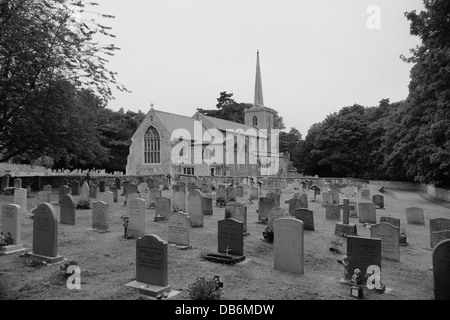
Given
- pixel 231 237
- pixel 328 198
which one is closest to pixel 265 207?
pixel 231 237

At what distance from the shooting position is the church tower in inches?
2388

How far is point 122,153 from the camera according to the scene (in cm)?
4762

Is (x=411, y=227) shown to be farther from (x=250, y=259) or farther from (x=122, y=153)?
(x=122, y=153)

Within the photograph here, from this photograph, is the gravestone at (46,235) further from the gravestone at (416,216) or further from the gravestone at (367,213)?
the gravestone at (416,216)

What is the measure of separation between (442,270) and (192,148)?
38479 mm

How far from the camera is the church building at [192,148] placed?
4059 centimetres

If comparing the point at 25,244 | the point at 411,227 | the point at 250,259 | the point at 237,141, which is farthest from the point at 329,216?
the point at 237,141

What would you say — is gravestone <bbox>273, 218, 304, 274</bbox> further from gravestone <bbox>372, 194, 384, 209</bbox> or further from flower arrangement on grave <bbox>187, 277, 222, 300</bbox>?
gravestone <bbox>372, 194, 384, 209</bbox>

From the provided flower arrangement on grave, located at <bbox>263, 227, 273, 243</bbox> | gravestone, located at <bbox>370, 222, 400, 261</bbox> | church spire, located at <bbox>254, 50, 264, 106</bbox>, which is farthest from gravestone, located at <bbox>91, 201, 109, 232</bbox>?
church spire, located at <bbox>254, 50, 264, 106</bbox>

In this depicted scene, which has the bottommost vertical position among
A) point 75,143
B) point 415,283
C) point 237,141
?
point 415,283

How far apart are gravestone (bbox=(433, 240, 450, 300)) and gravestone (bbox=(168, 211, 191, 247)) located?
5.68 m

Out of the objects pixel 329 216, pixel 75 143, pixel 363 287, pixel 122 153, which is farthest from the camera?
pixel 122 153

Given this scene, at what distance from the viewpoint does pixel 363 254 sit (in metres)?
6.24
